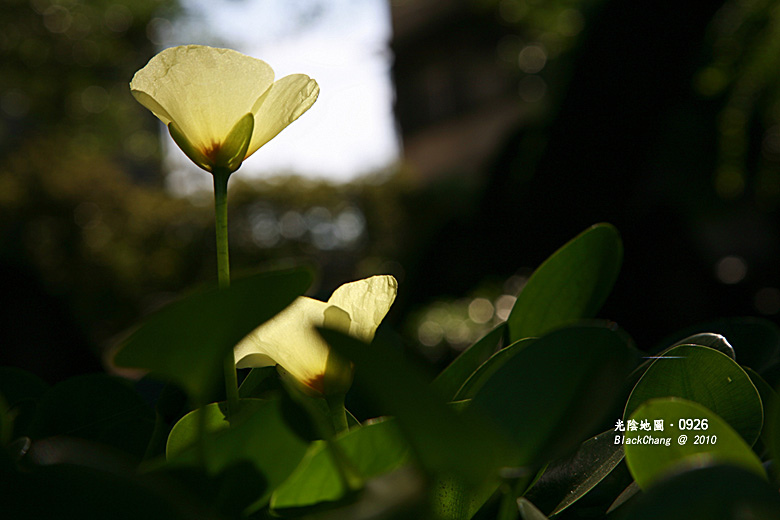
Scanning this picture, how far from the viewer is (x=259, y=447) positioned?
140mm

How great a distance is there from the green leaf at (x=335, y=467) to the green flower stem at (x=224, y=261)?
28 millimetres

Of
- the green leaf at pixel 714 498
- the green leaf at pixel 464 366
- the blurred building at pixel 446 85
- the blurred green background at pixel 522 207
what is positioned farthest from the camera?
the blurred building at pixel 446 85

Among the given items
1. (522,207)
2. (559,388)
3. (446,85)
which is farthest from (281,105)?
(446,85)

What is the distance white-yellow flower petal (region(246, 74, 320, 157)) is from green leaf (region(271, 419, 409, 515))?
96 mm

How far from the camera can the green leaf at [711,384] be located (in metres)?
0.17

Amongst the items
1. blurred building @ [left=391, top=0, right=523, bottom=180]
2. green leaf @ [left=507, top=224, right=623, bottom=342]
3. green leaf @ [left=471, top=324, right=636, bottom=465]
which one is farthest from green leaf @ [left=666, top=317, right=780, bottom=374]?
Answer: blurred building @ [left=391, top=0, right=523, bottom=180]

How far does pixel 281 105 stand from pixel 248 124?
12mm

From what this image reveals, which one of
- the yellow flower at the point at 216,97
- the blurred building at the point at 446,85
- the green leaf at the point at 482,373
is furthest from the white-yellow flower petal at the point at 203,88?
the blurred building at the point at 446,85

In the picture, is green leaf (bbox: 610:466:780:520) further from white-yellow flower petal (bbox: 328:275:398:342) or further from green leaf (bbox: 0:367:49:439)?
green leaf (bbox: 0:367:49:439)

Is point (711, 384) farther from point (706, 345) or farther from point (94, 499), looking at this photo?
point (94, 499)

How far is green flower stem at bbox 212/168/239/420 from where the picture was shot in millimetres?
160

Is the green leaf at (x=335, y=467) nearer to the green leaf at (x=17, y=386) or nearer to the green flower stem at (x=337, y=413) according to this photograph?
the green flower stem at (x=337, y=413)

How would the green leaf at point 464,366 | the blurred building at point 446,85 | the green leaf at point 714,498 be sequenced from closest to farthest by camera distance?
the green leaf at point 714,498 < the green leaf at point 464,366 < the blurred building at point 446,85

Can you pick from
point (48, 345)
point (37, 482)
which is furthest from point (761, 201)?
point (37, 482)
